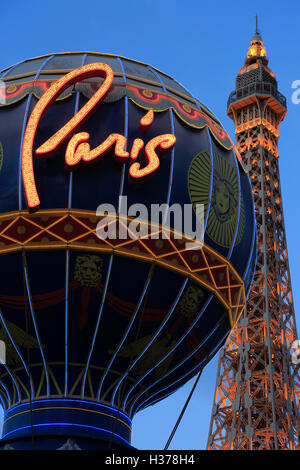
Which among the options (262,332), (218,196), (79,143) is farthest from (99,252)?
(262,332)

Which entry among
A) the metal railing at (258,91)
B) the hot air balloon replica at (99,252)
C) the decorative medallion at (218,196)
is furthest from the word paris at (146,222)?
the metal railing at (258,91)

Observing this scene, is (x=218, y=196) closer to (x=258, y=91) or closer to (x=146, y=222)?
(x=146, y=222)

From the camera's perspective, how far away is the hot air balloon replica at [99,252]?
2159 cm

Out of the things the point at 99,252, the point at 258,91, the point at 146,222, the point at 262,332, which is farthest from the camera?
the point at 258,91

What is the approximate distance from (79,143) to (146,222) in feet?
7.69

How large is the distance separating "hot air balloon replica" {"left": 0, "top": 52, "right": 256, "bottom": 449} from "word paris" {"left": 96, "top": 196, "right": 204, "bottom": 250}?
0.10ft

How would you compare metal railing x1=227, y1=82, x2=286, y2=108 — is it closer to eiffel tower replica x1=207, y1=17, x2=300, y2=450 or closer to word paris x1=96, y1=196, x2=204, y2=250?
eiffel tower replica x1=207, y1=17, x2=300, y2=450

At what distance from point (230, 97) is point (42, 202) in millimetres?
42944

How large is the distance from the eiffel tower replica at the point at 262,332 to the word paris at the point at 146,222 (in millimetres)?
29881

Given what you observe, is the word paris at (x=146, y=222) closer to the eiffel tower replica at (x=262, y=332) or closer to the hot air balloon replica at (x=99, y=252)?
the hot air balloon replica at (x=99, y=252)

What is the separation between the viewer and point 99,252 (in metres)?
21.6

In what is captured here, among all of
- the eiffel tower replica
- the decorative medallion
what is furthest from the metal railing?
the decorative medallion

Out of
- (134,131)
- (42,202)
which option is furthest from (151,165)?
(42,202)
